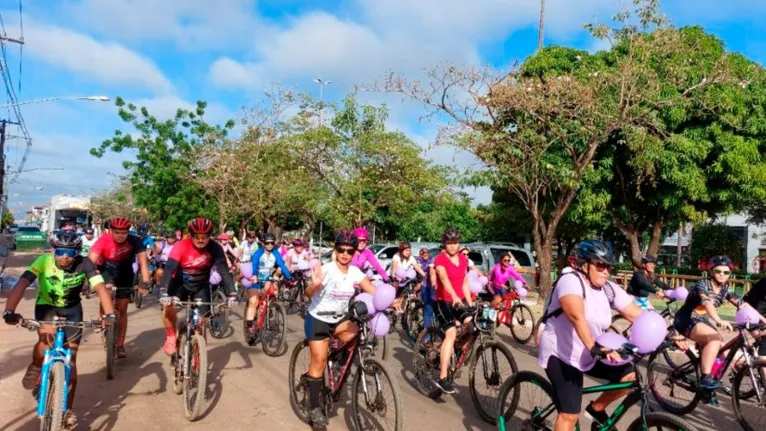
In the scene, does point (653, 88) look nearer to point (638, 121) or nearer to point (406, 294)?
point (638, 121)

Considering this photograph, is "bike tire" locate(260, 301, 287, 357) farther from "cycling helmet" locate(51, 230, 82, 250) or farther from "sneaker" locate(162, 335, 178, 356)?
"cycling helmet" locate(51, 230, 82, 250)

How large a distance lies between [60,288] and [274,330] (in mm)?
4127

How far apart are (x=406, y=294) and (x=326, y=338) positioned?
289 inches

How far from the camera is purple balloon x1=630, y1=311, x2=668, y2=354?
360 cm

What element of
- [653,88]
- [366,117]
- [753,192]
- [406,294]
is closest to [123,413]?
[406,294]

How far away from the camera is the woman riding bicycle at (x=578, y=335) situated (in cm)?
407

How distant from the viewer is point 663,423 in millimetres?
3678

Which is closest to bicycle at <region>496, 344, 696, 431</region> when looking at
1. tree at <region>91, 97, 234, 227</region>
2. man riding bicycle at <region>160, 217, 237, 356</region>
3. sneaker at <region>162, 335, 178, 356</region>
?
man riding bicycle at <region>160, 217, 237, 356</region>

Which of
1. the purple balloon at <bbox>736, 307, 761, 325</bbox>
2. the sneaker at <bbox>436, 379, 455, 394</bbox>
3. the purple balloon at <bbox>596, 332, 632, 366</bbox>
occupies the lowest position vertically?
the sneaker at <bbox>436, 379, 455, 394</bbox>

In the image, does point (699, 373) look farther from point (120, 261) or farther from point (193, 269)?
point (120, 261)

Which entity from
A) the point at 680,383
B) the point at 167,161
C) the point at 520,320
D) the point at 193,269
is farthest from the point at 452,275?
the point at 167,161

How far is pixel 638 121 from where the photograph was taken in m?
16.8

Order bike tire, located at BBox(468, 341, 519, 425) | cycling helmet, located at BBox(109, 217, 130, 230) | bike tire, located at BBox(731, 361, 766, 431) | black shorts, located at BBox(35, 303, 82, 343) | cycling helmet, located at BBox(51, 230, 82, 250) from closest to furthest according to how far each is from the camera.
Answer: cycling helmet, located at BBox(51, 230, 82, 250) → black shorts, located at BBox(35, 303, 82, 343) → bike tire, located at BBox(468, 341, 519, 425) → bike tire, located at BBox(731, 361, 766, 431) → cycling helmet, located at BBox(109, 217, 130, 230)

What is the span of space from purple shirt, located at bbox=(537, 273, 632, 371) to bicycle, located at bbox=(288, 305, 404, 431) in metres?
1.27
